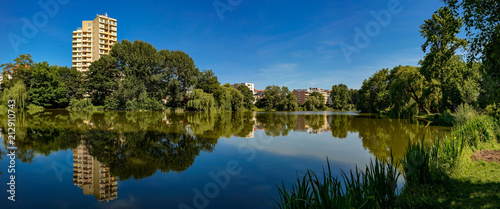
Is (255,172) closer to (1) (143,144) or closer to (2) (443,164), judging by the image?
(2) (443,164)

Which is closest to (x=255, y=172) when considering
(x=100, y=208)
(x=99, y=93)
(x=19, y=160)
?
(x=100, y=208)

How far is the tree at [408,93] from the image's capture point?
24281mm

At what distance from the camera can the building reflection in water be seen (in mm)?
4537

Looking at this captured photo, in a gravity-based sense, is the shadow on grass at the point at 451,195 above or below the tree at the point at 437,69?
below

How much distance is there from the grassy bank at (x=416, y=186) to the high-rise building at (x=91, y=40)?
240 ft

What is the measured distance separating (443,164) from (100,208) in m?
7.09

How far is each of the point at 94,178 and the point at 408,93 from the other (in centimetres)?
2931

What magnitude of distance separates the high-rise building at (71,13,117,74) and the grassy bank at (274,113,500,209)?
73253 mm

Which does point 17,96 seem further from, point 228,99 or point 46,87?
point 228,99

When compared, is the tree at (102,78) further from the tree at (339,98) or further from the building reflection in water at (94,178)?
the tree at (339,98)

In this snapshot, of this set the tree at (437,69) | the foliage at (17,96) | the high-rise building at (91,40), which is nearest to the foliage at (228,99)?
the foliage at (17,96)

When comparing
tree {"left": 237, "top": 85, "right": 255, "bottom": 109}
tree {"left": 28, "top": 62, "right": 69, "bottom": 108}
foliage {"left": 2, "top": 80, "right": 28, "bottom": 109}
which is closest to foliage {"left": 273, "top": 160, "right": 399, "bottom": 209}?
foliage {"left": 2, "top": 80, "right": 28, "bottom": 109}

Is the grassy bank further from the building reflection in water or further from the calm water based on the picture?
the building reflection in water

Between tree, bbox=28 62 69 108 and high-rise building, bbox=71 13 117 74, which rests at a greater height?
high-rise building, bbox=71 13 117 74
